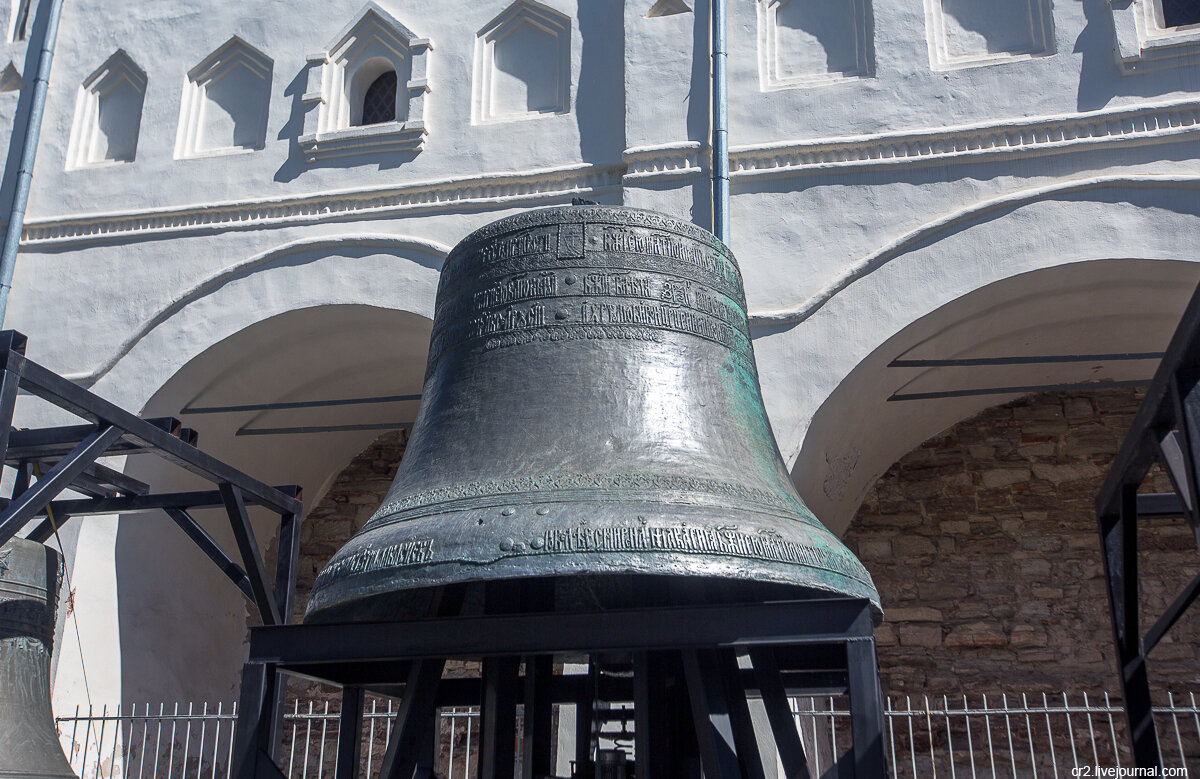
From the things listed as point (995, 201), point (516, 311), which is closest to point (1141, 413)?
point (516, 311)

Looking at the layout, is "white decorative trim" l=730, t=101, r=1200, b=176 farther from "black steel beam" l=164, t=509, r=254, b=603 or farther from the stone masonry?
"black steel beam" l=164, t=509, r=254, b=603

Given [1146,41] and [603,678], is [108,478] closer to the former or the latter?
[603,678]

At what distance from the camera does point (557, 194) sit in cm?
673

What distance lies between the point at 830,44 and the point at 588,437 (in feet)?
15.0

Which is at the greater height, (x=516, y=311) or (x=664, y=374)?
(x=516, y=311)

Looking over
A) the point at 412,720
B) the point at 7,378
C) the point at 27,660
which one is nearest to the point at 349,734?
the point at 412,720

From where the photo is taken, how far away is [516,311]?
3.23m

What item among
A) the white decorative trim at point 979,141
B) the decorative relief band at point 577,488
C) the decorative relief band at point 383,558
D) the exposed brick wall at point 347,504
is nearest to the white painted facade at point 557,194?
the white decorative trim at point 979,141

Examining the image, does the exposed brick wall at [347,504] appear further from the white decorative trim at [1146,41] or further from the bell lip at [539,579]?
the bell lip at [539,579]

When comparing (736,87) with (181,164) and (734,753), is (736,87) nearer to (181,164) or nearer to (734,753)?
(181,164)

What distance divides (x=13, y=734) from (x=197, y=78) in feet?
14.7

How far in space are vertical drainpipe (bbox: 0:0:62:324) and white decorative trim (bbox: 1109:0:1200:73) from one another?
630cm

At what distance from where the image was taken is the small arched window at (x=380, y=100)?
24.7 feet

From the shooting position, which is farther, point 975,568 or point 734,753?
point 975,568
